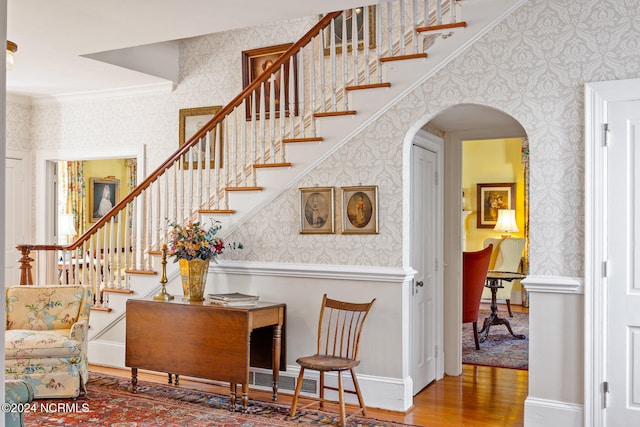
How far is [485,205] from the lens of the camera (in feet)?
33.2

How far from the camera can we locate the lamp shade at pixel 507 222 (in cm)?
970

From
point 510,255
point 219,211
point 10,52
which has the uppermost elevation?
point 10,52

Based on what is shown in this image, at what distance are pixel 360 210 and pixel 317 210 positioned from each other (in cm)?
36

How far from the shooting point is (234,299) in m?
4.51

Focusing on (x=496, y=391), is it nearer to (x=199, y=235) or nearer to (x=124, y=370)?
(x=199, y=235)

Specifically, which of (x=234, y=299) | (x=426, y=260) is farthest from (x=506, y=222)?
A: (x=234, y=299)

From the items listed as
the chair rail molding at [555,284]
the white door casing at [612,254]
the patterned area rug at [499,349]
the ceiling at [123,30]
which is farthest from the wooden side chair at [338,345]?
the patterned area rug at [499,349]

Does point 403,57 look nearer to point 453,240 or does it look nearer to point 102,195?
point 453,240

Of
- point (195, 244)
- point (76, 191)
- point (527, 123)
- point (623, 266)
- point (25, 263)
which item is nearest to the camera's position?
point (623, 266)

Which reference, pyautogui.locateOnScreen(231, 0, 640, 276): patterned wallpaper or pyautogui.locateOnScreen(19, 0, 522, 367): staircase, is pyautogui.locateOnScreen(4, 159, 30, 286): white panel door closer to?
pyautogui.locateOnScreen(19, 0, 522, 367): staircase

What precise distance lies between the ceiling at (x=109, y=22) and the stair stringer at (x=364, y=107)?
1.99 ft

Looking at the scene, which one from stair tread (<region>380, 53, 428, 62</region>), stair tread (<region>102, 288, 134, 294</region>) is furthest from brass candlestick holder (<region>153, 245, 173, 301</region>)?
stair tread (<region>380, 53, 428, 62</region>)

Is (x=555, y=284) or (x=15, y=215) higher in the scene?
(x=15, y=215)

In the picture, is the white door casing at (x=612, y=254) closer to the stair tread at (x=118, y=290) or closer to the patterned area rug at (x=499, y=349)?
the patterned area rug at (x=499, y=349)
